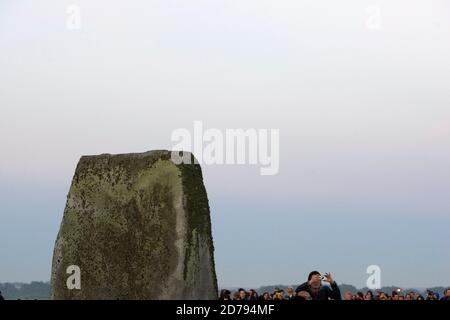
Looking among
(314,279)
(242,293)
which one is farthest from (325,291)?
(242,293)

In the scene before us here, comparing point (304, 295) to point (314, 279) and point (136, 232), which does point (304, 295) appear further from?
point (136, 232)

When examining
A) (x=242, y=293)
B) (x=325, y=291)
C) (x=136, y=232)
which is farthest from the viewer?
(x=242, y=293)

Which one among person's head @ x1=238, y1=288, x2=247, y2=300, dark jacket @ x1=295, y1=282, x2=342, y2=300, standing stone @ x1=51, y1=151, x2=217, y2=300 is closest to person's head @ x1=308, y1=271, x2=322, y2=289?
dark jacket @ x1=295, y1=282, x2=342, y2=300

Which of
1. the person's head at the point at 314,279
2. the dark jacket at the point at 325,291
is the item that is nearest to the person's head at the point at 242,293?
the dark jacket at the point at 325,291

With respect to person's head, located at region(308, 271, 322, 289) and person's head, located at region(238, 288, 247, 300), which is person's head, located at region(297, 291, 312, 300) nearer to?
person's head, located at region(308, 271, 322, 289)

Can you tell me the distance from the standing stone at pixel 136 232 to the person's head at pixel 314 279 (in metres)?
1.36

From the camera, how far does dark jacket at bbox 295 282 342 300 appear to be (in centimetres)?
1277

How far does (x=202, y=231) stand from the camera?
12.3 metres

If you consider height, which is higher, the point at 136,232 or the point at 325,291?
the point at 136,232

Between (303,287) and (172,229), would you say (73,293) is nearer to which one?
(172,229)

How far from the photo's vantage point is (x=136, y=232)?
12.5 meters

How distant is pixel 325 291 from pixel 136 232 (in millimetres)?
3010

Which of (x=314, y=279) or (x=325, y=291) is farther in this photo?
(x=325, y=291)
